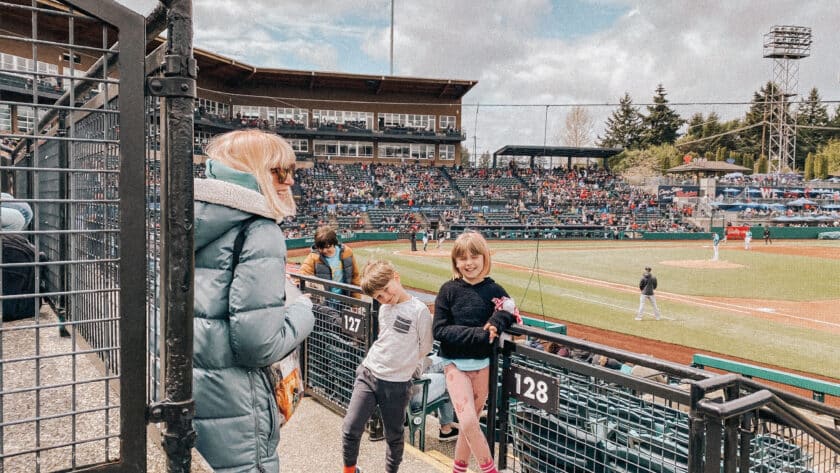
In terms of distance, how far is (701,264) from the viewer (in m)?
29.7

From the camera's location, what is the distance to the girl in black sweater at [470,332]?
3.79m

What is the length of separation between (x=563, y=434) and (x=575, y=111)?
80498 millimetres

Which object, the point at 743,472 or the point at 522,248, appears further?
the point at 522,248

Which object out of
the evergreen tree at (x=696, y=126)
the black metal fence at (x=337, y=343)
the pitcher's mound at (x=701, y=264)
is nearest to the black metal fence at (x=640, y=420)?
the black metal fence at (x=337, y=343)

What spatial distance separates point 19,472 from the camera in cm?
174

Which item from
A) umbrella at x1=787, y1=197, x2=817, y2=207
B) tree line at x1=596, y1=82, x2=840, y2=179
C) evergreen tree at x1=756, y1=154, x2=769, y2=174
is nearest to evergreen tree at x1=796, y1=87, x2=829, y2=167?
tree line at x1=596, y1=82, x2=840, y2=179

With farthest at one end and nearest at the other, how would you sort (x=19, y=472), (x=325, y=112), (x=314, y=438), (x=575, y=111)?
(x=575, y=111)
(x=325, y=112)
(x=314, y=438)
(x=19, y=472)

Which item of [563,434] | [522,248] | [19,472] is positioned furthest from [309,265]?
[522,248]

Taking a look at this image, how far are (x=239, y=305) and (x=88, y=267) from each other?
1.02 m

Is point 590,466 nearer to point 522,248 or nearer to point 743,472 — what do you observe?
point 743,472

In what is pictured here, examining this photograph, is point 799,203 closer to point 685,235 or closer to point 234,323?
point 685,235

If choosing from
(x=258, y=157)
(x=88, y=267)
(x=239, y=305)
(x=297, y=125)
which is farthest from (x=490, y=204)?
(x=239, y=305)

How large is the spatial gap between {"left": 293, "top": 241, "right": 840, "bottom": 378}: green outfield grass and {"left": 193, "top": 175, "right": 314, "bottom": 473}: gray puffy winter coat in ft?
27.2

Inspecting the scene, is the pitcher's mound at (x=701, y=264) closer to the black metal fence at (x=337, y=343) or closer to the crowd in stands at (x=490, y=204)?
the crowd in stands at (x=490, y=204)
